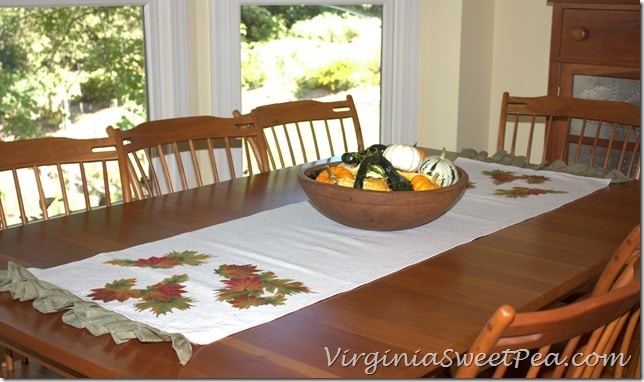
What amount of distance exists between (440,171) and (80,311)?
0.93 m

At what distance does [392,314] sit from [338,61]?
2.30 meters

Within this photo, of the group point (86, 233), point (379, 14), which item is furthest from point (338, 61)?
point (86, 233)

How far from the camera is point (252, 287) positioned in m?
1.66

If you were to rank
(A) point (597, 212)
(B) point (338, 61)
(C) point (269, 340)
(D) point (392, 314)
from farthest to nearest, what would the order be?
1. (B) point (338, 61)
2. (A) point (597, 212)
3. (D) point (392, 314)
4. (C) point (269, 340)

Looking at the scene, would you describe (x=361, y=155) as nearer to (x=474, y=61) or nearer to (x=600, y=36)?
(x=600, y=36)

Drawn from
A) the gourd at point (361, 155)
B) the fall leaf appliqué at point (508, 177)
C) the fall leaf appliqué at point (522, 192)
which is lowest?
the fall leaf appliqué at point (522, 192)

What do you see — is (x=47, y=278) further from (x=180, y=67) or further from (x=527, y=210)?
(x=180, y=67)

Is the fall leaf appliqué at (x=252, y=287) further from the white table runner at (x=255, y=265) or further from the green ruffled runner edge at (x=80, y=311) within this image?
the green ruffled runner edge at (x=80, y=311)

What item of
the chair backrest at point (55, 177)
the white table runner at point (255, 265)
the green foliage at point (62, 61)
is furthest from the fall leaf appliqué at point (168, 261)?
the green foliage at point (62, 61)

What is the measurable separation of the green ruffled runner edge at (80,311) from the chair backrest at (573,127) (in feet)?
5.63

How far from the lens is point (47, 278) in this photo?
169cm

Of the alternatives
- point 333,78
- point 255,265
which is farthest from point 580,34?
point 255,265

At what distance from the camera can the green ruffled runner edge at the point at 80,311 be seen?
55.1 inches

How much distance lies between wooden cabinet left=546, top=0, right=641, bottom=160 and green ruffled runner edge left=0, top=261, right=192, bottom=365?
227cm
